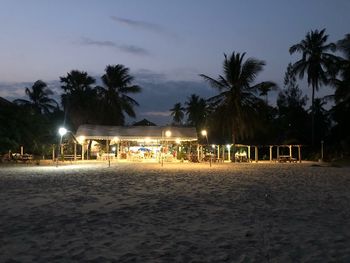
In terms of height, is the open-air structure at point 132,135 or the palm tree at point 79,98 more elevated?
the palm tree at point 79,98

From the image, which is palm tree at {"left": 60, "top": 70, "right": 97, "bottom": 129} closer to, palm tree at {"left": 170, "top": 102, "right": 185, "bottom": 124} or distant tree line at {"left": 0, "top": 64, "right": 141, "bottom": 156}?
distant tree line at {"left": 0, "top": 64, "right": 141, "bottom": 156}

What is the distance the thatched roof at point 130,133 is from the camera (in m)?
35.0

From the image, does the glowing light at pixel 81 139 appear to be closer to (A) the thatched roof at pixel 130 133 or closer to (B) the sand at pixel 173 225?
(A) the thatched roof at pixel 130 133

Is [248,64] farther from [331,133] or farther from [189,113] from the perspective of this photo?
[189,113]

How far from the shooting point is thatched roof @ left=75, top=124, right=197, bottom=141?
115ft

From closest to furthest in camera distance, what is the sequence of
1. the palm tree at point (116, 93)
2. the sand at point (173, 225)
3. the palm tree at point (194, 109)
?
the sand at point (173, 225), the palm tree at point (116, 93), the palm tree at point (194, 109)

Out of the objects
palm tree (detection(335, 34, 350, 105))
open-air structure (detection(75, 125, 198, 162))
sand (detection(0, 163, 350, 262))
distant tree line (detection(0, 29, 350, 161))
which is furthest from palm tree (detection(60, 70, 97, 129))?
sand (detection(0, 163, 350, 262))

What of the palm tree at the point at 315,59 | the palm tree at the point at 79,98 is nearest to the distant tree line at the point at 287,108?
the palm tree at the point at 315,59

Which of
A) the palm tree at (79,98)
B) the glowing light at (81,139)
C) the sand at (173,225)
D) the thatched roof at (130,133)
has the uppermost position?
the palm tree at (79,98)

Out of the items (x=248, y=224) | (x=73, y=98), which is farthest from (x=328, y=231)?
(x=73, y=98)

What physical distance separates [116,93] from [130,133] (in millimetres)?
10486

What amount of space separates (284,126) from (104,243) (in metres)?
41.2

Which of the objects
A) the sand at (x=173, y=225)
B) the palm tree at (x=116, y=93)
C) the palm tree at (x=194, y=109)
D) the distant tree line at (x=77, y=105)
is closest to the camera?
the sand at (x=173, y=225)

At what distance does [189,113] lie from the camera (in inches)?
2756
